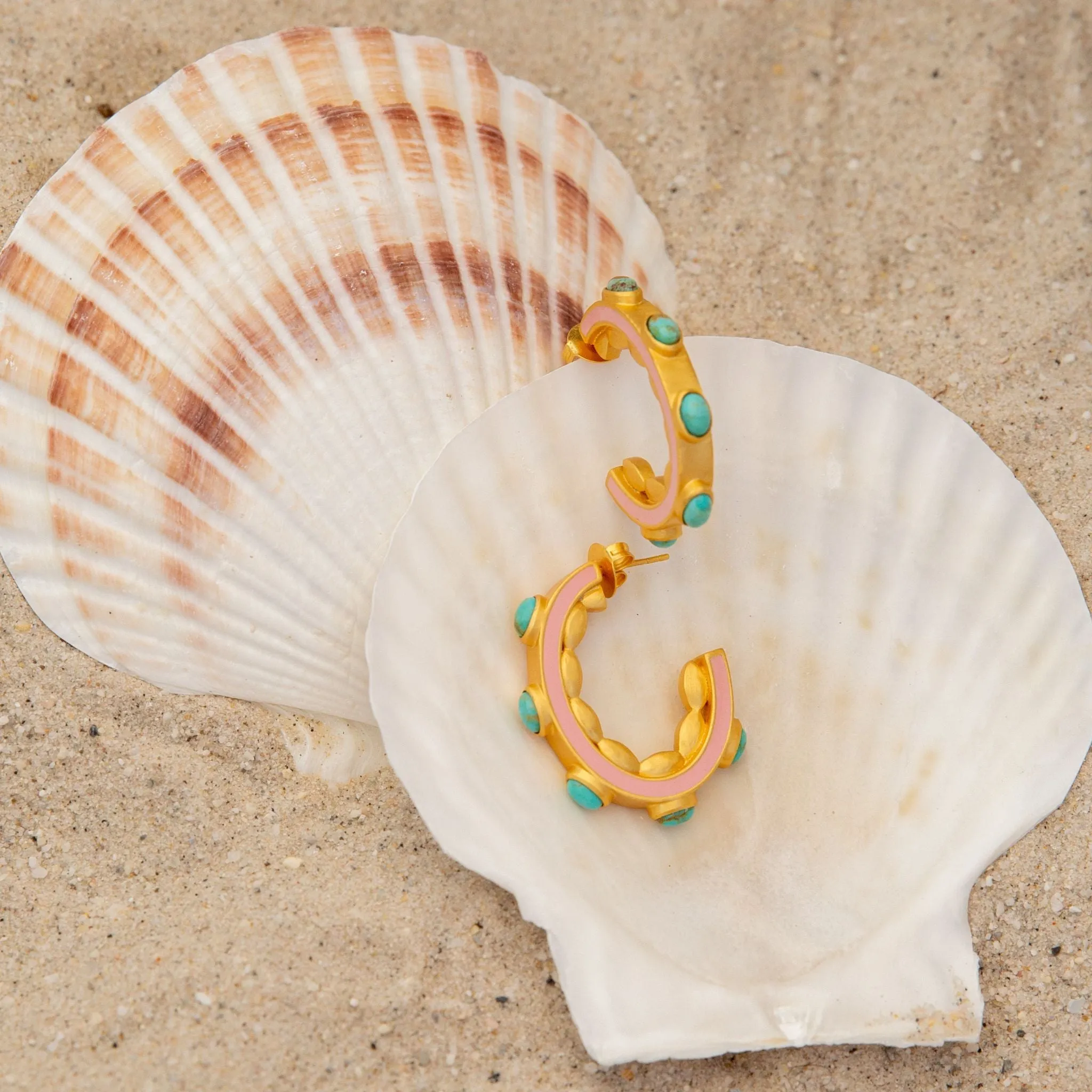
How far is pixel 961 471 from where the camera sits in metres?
1.05

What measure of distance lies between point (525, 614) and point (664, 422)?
0.20m

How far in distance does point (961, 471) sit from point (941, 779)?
0.90 ft

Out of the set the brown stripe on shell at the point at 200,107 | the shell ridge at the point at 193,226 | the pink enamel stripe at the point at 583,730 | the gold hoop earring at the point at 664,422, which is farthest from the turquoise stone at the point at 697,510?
the brown stripe on shell at the point at 200,107

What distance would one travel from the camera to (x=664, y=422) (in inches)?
35.4

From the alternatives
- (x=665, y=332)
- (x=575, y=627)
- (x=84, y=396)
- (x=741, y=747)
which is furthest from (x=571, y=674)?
(x=84, y=396)

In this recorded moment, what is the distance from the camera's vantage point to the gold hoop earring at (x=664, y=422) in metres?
0.87

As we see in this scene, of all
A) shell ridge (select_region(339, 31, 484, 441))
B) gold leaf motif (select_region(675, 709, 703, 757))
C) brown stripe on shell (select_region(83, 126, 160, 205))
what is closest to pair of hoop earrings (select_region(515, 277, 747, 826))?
gold leaf motif (select_region(675, 709, 703, 757))

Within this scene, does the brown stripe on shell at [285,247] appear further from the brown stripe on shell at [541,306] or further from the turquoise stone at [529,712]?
the turquoise stone at [529,712]

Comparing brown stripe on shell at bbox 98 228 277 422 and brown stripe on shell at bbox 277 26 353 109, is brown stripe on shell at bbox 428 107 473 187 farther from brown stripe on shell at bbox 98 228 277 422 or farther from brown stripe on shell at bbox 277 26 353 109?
brown stripe on shell at bbox 98 228 277 422

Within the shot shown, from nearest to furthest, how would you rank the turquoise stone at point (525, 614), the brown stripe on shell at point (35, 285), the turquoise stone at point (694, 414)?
the turquoise stone at point (694, 414) < the turquoise stone at point (525, 614) < the brown stripe on shell at point (35, 285)

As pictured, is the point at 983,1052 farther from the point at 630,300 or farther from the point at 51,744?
the point at 51,744

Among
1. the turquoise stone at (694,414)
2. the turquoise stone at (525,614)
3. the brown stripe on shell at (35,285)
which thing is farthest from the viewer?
the brown stripe on shell at (35,285)

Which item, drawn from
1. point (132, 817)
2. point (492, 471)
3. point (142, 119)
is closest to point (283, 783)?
point (132, 817)

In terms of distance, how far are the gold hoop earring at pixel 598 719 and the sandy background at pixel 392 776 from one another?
0.52 ft
